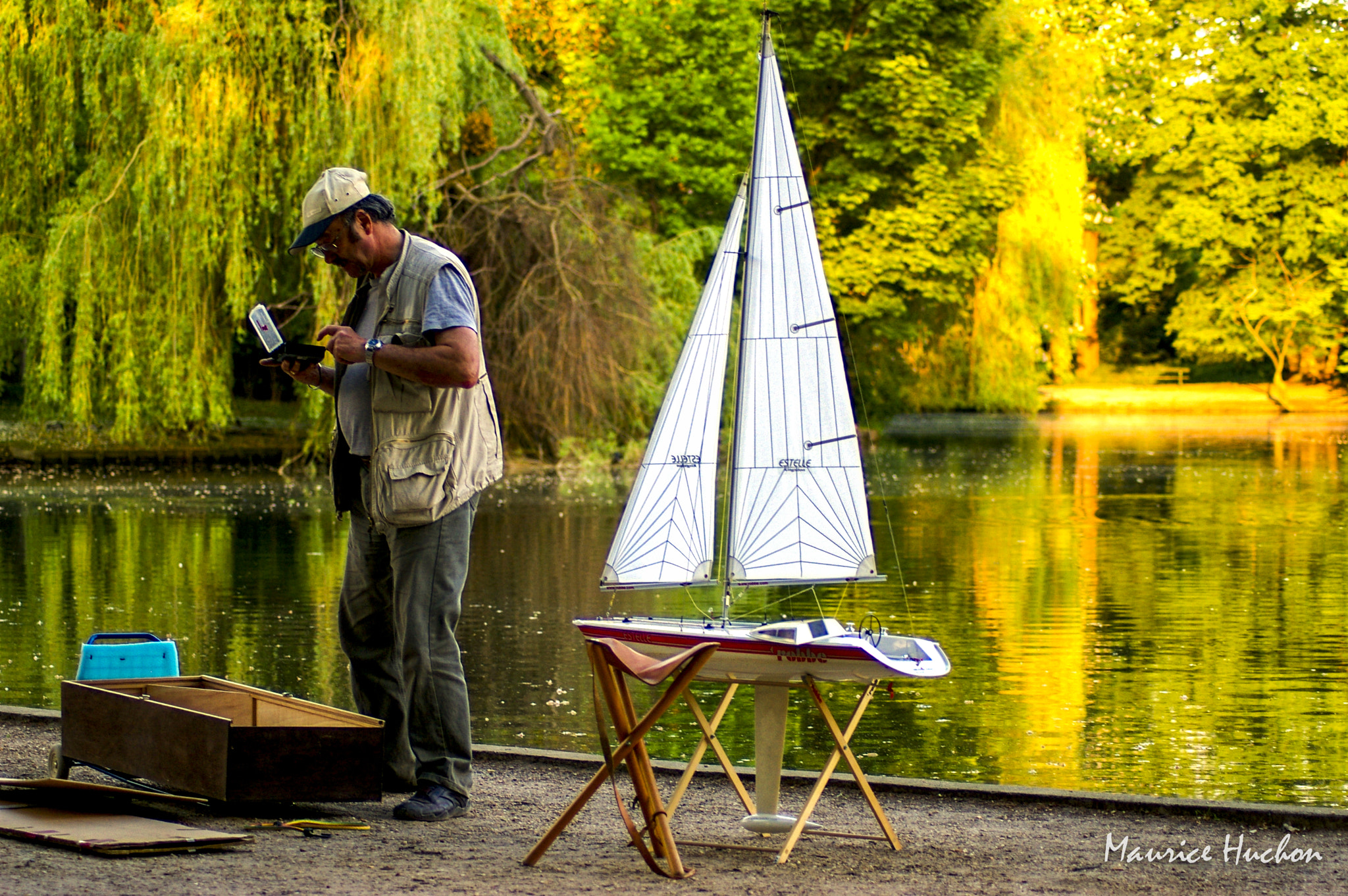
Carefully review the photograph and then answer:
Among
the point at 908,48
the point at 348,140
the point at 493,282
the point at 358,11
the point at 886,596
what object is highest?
the point at 908,48

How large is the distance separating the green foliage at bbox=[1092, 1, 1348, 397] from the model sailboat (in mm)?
50053

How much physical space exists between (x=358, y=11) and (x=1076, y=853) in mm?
18170

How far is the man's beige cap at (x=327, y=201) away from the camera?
568 centimetres

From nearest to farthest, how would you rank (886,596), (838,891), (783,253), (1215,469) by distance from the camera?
(838,891)
(783,253)
(886,596)
(1215,469)

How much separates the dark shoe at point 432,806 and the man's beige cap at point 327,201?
6.00 ft

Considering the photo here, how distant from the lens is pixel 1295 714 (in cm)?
870

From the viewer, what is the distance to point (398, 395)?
574cm

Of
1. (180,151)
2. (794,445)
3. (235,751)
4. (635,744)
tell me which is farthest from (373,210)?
(180,151)

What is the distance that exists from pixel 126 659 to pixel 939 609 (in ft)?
24.2

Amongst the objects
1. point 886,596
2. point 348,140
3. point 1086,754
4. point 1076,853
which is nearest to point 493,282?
point 348,140

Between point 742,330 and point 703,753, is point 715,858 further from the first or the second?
point 742,330

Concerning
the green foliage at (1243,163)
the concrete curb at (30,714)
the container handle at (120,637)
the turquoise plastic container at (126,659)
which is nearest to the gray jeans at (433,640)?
the turquoise plastic container at (126,659)

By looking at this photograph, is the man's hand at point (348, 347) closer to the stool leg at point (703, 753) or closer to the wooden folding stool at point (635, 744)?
the wooden folding stool at point (635, 744)

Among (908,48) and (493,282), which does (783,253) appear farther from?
(908,48)
